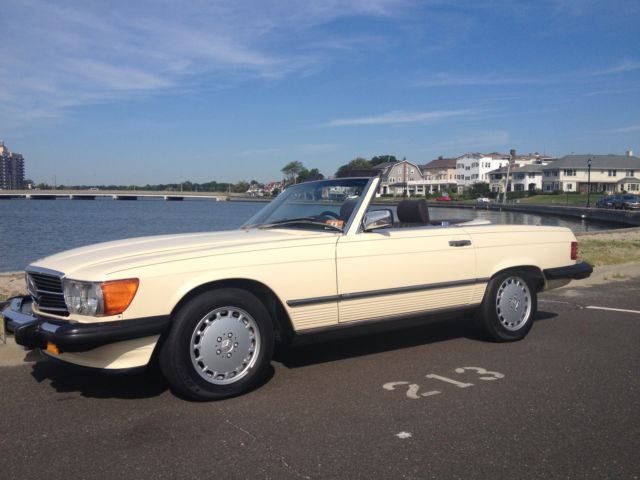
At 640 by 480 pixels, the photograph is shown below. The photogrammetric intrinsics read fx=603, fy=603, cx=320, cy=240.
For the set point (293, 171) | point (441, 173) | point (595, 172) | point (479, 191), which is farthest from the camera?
point (441, 173)

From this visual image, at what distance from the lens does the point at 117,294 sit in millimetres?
3797

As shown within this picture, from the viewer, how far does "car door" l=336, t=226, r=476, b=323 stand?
4715 mm

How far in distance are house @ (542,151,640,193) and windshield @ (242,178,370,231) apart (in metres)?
104

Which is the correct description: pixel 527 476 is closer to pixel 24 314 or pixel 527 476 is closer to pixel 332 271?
pixel 332 271

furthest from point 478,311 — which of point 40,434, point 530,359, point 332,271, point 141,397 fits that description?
point 40,434

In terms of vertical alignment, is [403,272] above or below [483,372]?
above

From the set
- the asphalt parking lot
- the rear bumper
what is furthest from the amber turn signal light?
the rear bumper

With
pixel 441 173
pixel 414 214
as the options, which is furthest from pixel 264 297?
pixel 441 173

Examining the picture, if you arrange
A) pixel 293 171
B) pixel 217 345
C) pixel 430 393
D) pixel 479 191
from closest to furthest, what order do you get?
pixel 217 345 < pixel 430 393 < pixel 293 171 < pixel 479 191

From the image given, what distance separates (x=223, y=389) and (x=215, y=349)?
11.4 inches

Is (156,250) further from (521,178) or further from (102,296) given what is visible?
(521,178)

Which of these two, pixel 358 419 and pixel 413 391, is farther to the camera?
pixel 413 391

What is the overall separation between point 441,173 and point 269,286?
137986 mm

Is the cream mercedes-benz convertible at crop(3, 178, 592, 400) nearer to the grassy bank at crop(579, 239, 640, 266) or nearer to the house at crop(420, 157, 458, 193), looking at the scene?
the grassy bank at crop(579, 239, 640, 266)
